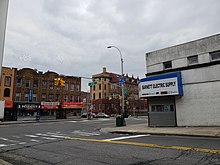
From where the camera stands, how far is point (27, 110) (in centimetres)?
4519

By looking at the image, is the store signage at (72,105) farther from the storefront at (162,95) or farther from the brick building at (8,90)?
the storefront at (162,95)

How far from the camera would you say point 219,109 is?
609 inches

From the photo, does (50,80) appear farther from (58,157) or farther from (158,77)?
(58,157)

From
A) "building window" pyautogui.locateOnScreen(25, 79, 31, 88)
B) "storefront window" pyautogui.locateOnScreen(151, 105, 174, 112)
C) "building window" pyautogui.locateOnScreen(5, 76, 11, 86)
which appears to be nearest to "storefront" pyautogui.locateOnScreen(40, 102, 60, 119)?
"building window" pyautogui.locateOnScreen(25, 79, 31, 88)

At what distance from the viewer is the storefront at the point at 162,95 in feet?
57.8

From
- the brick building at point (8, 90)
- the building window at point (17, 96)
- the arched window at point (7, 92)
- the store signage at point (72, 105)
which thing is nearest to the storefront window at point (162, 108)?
the brick building at point (8, 90)

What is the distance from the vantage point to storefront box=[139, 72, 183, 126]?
17606mm

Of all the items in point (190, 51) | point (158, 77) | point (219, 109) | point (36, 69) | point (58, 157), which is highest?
point (36, 69)

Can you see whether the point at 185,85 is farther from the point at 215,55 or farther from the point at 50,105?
the point at 50,105

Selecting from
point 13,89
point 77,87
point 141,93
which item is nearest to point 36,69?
point 13,89

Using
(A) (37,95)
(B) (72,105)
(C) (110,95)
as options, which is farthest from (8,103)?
(C) (110,95)

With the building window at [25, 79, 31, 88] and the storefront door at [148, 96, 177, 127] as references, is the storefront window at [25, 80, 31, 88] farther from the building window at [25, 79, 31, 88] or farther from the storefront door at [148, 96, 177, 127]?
the storefront door at [148, 96, 177, 127]

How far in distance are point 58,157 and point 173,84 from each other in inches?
493

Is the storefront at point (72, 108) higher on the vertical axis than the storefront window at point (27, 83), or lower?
lower
